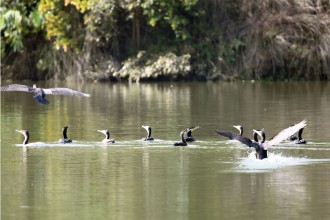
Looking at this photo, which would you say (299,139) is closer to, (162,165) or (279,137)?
(279,137)

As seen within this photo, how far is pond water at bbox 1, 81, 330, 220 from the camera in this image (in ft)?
43.1

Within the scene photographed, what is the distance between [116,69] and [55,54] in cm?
226

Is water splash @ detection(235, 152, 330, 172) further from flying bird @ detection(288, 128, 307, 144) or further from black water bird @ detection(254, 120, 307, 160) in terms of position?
flying bird @ detection(288, 128, 307, 144)

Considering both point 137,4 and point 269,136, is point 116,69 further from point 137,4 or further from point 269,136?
point 269,136

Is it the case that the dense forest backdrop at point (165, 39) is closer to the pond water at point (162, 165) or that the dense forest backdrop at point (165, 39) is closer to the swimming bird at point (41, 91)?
the pond water at point (162, 165)

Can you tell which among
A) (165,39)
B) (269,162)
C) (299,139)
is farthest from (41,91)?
(165,39)

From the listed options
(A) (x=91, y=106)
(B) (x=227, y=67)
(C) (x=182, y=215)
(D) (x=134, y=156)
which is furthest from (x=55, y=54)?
(C) (x=182, y=215)

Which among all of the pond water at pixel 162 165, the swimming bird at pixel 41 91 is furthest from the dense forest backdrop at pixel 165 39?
the swimming bird at pixel 41 91

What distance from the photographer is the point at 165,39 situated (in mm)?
39969

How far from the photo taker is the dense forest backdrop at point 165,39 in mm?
37781

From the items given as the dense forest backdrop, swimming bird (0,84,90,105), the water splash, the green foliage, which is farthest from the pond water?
the green foliage

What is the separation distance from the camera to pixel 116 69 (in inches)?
1572

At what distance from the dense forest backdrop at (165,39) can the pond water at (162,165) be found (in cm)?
913

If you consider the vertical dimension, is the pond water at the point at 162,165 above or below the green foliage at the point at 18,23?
below
